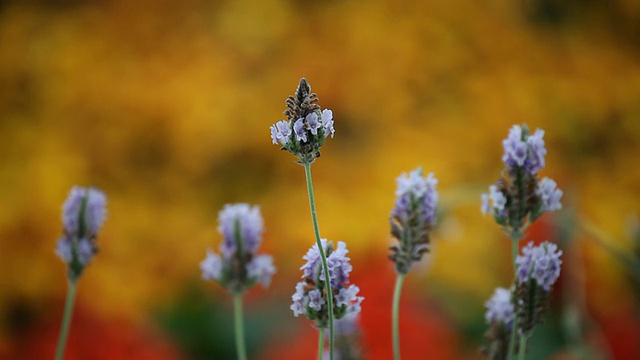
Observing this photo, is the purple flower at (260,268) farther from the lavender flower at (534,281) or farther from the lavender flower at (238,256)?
the lavender flower at (534,281)

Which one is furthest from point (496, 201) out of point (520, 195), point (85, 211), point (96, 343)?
point (96, 343)

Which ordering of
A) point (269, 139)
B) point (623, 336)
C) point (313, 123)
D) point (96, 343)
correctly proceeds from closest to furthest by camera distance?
point (313, 123) → point (96, 343) → point (623, 336) → point (269, 139)

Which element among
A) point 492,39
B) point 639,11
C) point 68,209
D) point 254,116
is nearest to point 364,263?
point 254,116

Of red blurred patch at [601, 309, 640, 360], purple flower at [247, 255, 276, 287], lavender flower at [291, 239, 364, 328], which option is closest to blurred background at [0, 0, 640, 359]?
red blurred patch at [601, 309, 640, 360]

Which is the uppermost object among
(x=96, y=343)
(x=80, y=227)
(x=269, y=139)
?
(x=269, y=139)

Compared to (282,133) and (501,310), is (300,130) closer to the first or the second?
(282,133)

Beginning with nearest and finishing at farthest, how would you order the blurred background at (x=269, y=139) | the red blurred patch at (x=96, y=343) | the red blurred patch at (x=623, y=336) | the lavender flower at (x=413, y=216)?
1. the lavender flower at (x=413, y=216)
2. the red blurred patch at (x=96, y=343)
3. the red blurred patch at (x=623, y=336)
4. the blurred background at (x=269, y=139)

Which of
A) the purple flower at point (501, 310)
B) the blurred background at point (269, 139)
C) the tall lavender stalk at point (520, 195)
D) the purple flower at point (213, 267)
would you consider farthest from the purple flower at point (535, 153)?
the blurred background at point (269, 139)
